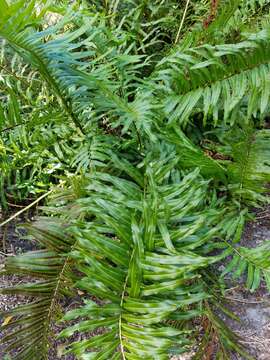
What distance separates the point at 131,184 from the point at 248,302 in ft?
1.74

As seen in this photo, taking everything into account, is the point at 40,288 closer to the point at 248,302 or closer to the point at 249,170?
the point at 248,302

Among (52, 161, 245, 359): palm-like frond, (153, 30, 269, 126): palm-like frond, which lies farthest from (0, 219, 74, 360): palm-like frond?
(153, 30, 269, 126): palm-like frond

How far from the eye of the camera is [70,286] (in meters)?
1.30

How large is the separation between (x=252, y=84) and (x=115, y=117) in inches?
23.1

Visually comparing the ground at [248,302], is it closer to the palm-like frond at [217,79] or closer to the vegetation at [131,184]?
the vegetation at [131,184]

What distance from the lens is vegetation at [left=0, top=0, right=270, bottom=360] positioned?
1087 mm

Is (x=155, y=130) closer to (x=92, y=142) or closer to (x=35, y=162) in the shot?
(x=92, y=142)

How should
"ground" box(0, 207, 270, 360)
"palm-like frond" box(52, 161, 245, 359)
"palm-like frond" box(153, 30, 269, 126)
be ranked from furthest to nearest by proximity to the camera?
"palm-like frond" box(153, 30, 269, 126) < "ground" box(0, 207, 270, 360) < "palm-like frond" box(52, 161, 245, 359)

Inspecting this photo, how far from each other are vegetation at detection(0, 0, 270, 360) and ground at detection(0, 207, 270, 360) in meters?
0.05

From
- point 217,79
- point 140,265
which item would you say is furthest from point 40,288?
point 217,79

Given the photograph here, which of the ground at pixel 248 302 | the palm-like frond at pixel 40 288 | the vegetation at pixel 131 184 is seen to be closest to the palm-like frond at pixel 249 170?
the vegetation at pixel 131 184

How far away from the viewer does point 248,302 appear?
140cm

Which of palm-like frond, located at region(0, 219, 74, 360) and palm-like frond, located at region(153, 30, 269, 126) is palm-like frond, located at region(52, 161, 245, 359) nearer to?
palm-like frond, located at region(0, 219, 74, 360)

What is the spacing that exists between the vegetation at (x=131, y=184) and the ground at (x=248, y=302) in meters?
0.05
